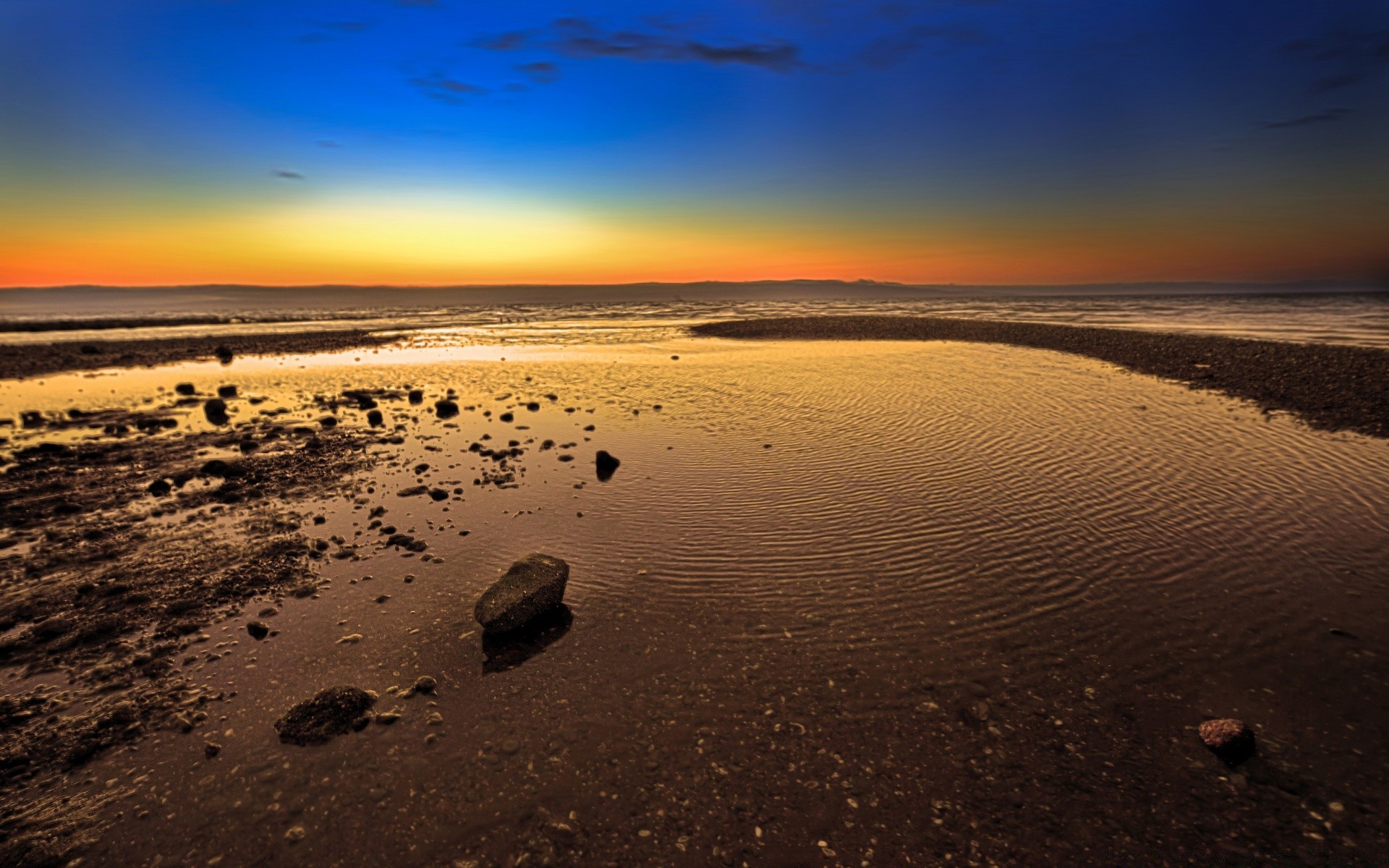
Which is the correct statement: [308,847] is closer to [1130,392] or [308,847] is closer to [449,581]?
[449,581]

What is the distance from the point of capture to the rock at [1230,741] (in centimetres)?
518

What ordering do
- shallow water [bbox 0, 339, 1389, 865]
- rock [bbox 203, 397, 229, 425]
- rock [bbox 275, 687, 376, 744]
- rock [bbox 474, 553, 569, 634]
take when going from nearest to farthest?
shallow water [bbox 0, 339, 1389, 865] → rock [bbox 275, 687, 376, 744] → rock [bbox 474, 553, 569, 634] → rock [bbox 203, 397, 229, 425]

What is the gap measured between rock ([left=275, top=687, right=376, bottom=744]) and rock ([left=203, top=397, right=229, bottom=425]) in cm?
1827

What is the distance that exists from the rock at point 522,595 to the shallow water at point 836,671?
1.37ft

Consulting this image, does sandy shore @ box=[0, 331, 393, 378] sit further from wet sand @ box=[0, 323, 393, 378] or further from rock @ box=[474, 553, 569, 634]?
rock @ box=[474, 553, 569, 634]

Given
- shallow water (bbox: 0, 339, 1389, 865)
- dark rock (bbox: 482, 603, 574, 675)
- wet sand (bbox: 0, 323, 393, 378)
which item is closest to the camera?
shallow water (bbox: 0, 339, 1389, 865)

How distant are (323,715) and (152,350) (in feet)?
185

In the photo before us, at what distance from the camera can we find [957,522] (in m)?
10.5

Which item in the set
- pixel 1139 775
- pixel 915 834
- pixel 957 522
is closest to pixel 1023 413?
pixel 957 522

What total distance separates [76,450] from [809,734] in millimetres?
21627

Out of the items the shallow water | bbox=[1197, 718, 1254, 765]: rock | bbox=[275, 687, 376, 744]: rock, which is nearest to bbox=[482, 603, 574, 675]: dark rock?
the shallow water

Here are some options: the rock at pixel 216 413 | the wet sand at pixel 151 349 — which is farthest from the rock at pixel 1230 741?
the wet sand at pixel 151 349

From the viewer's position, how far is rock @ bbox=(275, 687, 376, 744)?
228 inches

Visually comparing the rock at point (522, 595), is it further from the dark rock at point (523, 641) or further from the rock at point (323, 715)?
the rock at point (323, 715)
